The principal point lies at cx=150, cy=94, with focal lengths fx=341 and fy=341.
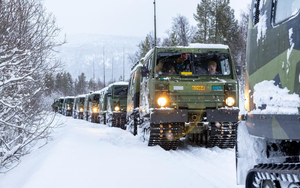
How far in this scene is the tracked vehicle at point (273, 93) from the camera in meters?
2.45

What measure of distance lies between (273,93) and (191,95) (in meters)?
5.83

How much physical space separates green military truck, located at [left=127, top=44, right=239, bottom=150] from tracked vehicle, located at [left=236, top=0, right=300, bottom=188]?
4.91m

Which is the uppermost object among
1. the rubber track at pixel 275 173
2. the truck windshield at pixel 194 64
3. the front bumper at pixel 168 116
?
the truck windshield at pixel 194 64

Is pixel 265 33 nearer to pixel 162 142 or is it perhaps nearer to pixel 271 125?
pixel 271 125

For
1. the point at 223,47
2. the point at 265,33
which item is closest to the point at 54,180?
the point at 265,33

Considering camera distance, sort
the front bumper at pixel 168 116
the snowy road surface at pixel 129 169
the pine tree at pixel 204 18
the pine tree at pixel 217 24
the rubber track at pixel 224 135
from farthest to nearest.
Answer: the pine tree at pixel 204 18 < the pine tree at pixel 217 24 < the rubber track at pixel 224 135 < the front bumper at pixel 168 116 < the snowy road surface at pixel 129 169

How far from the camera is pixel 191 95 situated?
858 centimetres

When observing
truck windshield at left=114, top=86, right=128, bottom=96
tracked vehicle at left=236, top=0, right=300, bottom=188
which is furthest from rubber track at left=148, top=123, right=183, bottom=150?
truck windshield at left=114, top=86, right=128, bottom=96

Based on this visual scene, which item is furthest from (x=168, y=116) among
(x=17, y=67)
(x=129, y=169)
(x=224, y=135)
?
(x=17, y=67)

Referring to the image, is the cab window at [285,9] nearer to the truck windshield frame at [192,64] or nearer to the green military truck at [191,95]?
the green military truck at [191,95]

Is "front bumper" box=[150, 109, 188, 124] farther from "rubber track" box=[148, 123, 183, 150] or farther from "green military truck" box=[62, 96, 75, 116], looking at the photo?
"green military truck" box=[62, 96, 75, 116]

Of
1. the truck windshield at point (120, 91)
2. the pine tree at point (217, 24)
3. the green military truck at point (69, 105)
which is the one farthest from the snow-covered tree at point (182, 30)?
the truck windshield at point (120, 91)

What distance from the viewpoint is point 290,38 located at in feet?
8.22

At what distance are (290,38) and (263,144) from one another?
1277mm
